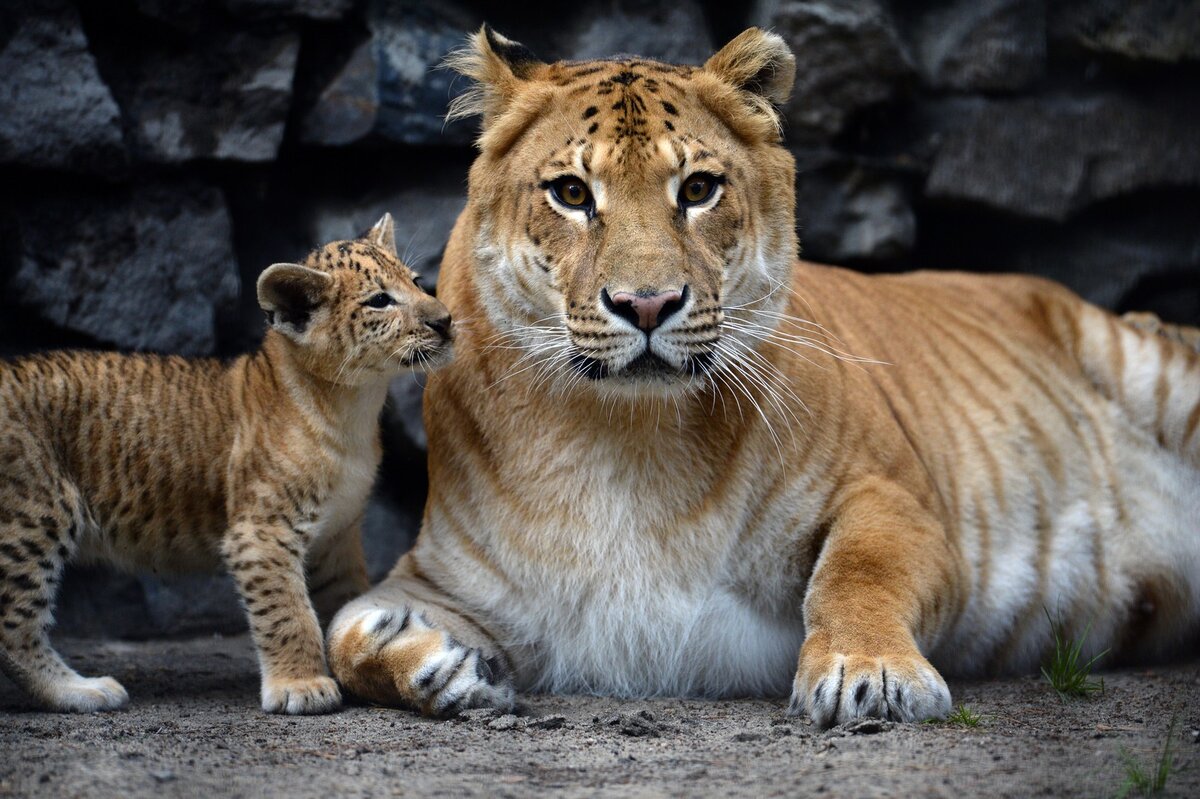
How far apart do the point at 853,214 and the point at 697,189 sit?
2.22m

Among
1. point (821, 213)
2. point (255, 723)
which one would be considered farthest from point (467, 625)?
point (821, 213)

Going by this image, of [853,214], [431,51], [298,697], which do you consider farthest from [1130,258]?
[298,697]

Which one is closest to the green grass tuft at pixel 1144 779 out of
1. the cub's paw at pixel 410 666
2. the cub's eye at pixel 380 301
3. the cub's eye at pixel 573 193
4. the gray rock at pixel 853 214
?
the cub's paw at pixel 410 666

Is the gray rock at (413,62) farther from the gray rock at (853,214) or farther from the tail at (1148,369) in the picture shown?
the tail at (1148,369)

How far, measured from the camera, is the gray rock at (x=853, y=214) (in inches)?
220

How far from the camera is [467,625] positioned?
3.86m

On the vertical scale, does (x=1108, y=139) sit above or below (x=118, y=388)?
above

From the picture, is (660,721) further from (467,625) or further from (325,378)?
(325,378)

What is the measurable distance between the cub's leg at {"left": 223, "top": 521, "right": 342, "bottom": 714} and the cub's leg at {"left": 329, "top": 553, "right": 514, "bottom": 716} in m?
0.10

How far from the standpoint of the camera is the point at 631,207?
11.4 ft

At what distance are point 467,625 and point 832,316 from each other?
1.61 metres

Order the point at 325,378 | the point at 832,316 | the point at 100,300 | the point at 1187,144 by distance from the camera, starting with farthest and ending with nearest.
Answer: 1. the point at 1187,144
2. the point at 100,300
3. the point at 832,316
4. the point at 325,378

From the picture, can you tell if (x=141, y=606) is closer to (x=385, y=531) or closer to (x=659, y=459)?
(x=385, y=531)

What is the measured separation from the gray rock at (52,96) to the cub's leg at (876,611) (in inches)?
112
